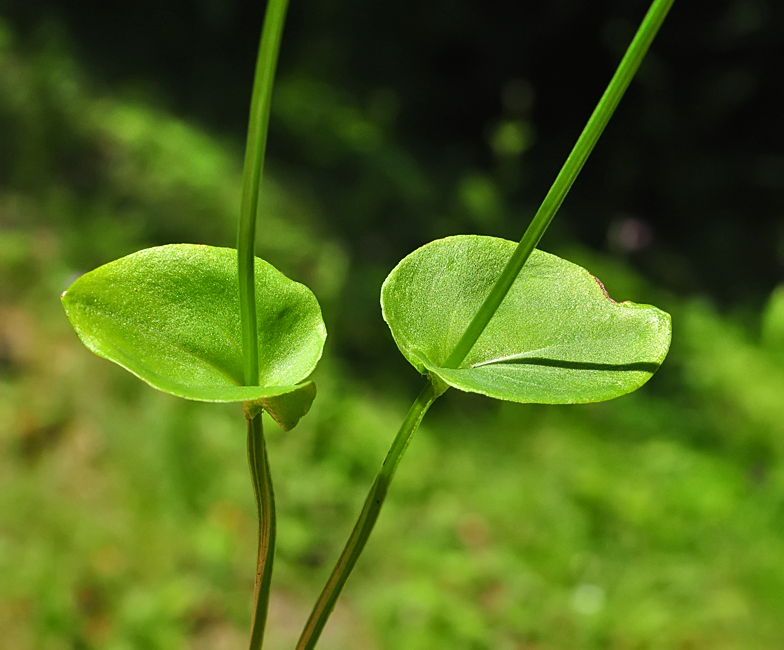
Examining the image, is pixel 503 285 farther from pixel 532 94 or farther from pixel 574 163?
pixel 532 94

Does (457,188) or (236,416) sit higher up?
(457,188)

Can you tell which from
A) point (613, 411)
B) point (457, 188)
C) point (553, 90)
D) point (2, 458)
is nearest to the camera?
point (2, 458)

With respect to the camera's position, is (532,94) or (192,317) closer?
(192,317)

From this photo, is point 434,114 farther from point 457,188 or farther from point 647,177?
point 647,177

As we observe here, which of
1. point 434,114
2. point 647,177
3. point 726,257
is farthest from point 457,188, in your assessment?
point 726,257

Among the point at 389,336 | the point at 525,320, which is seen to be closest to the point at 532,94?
the point at 389,336

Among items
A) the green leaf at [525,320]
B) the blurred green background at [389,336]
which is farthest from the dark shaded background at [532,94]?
the green leaf at [525,320]
